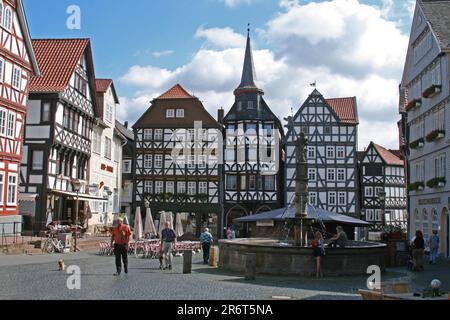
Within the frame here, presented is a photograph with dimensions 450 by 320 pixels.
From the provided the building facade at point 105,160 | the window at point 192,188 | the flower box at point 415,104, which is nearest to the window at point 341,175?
the window at point 192,188

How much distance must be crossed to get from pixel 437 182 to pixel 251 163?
77.6 ft

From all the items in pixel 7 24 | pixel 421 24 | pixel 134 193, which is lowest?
pixel 134 193

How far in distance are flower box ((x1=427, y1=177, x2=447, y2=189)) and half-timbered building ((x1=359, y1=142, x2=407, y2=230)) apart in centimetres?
2721

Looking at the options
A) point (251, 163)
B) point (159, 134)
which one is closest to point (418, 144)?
point (251, 163)

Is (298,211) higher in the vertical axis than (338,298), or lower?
higher

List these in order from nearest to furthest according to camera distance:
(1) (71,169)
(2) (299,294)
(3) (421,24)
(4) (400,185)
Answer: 1. (2) (299,294)
2. (3) (421,24)
3. (1) (71,169)
4. (4) (400,185)

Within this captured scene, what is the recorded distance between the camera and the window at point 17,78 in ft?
94.0

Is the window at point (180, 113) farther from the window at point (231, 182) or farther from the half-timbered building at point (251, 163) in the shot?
the window at point (231, 182)

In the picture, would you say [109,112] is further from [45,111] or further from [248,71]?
[248,71]

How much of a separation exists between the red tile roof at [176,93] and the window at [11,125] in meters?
24.1

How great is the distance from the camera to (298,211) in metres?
20.1

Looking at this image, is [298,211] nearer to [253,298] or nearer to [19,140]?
[253,298]
